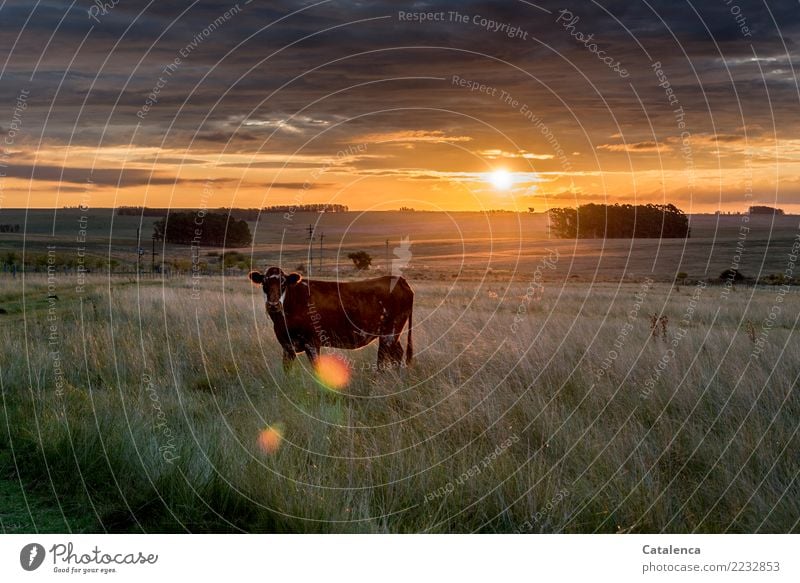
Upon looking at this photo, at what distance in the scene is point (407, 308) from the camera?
11.8m

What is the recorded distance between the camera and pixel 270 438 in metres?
7.88

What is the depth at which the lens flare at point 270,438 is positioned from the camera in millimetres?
7585

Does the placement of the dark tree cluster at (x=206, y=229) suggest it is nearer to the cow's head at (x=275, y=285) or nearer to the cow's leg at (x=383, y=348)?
the cow's leg at (x=383, y=348)

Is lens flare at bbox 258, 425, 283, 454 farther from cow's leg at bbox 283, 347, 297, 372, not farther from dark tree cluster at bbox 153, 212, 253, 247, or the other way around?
dark tree cluster at bbox 153, 212, 253, 247

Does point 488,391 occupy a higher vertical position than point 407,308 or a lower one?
lower

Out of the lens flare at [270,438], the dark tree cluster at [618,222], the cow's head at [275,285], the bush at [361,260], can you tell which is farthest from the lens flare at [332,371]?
the dark tree cluster at [618,222]

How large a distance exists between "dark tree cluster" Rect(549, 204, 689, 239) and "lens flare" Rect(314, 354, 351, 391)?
5102 cm

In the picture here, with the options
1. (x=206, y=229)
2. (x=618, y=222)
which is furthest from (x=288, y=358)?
(x=618, y=222)

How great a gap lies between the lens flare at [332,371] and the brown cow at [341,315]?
0.18m

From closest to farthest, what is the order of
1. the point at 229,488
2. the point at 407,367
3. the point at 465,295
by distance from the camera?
the point at 229,488
the point at 407,367
the point at 465,295

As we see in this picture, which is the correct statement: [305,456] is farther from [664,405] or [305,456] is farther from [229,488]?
[664,405]

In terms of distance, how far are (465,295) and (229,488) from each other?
18835mm

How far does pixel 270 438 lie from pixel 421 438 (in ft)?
5.26
